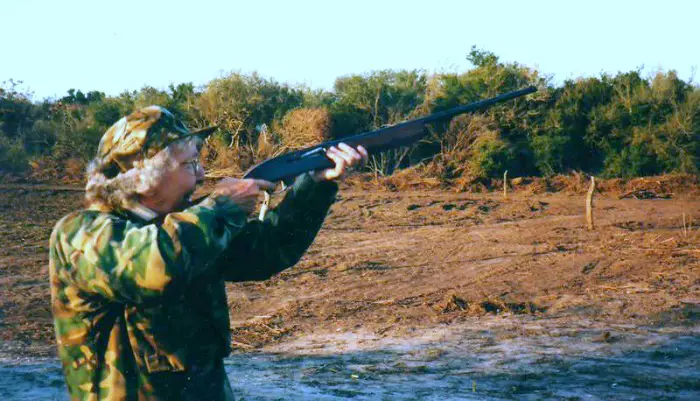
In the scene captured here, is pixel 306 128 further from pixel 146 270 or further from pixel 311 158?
pixel 146 270

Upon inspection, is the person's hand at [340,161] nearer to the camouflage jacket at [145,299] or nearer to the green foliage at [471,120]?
the camouflage jacket at [145,299]

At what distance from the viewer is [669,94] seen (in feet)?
67.5

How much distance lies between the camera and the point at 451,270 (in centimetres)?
1251

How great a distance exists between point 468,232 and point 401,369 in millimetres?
7930

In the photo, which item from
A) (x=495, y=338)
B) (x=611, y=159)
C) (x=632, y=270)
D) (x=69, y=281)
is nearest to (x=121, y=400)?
(x=69, y=281)

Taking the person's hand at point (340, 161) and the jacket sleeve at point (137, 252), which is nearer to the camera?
the jacket sleeve at point (137, 252)

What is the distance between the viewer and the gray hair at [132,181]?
2742 millimetres

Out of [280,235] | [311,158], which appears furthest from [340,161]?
[280,235]

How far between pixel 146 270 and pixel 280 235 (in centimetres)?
94

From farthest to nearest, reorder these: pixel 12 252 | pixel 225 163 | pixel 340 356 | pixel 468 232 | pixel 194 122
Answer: pixel 194 122, pixel 225 163, pixel 468 232, pixel 12 252, pixel 340 356

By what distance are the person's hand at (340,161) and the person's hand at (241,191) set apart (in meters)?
0.54

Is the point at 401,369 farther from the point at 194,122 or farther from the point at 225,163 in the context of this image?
the point at 194,122

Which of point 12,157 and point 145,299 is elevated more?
point 12,157

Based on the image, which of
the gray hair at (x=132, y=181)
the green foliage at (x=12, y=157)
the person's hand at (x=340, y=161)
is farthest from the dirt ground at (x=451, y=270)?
the green foliage at (x=12, y=157)
